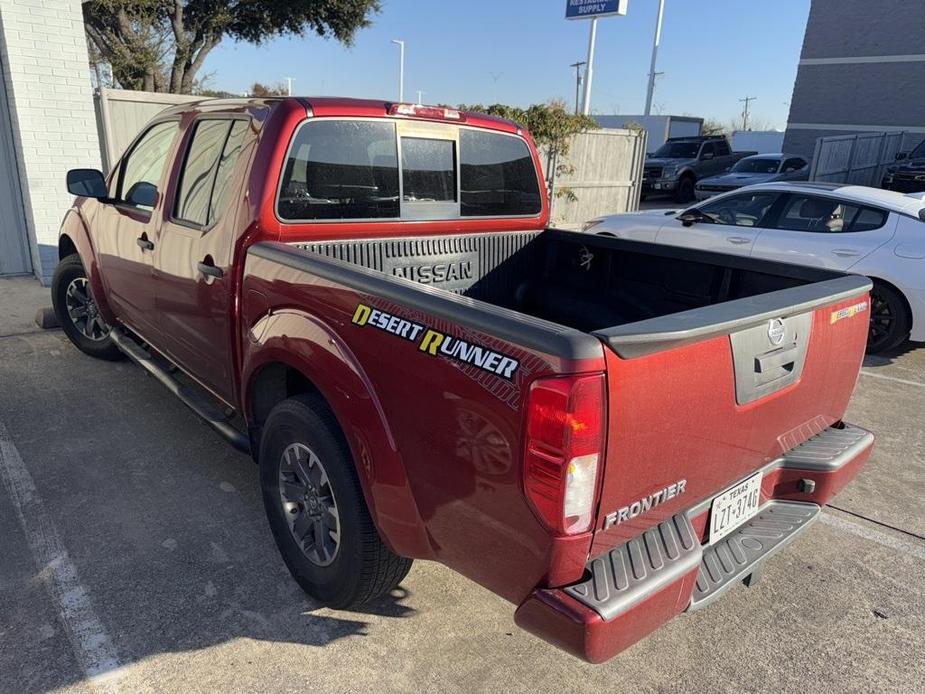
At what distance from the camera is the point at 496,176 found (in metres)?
4.00

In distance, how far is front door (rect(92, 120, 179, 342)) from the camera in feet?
12.7

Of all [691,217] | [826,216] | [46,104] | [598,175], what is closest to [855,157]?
[598,175]

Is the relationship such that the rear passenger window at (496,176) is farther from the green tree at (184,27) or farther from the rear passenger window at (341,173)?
the green tree at (184,27)

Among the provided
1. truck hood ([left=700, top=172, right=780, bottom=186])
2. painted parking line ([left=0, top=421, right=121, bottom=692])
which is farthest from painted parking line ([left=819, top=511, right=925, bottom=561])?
truck hood ([left=700, top=172, right=780, bottom=186])

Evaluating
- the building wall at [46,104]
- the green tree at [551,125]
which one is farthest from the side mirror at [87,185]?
the green tree at [551,125]

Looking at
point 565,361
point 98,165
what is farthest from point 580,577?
point 98,165

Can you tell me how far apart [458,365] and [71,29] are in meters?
7.64

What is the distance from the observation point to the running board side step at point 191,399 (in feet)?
10.7

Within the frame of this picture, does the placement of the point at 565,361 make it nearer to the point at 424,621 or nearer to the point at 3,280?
the point at 424,621

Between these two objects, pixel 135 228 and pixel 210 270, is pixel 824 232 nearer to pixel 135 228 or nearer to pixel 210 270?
pixel 210 270

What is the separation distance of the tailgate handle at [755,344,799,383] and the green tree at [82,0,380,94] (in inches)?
812

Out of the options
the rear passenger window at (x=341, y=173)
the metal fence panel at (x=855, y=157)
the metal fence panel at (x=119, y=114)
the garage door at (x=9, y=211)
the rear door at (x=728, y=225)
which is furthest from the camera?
the metal fence panel at (x=855, y=157)

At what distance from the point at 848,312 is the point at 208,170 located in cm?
304

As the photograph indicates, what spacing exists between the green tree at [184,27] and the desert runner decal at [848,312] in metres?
20.5
